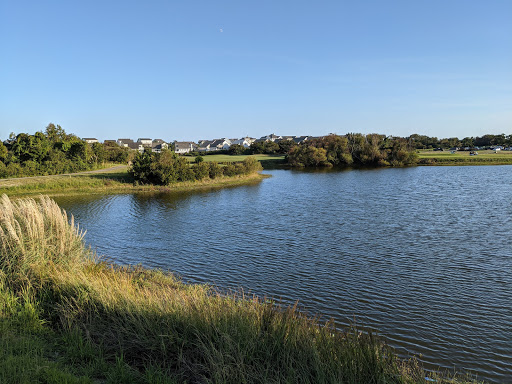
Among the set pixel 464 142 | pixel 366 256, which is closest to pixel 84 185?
pixel 366 256

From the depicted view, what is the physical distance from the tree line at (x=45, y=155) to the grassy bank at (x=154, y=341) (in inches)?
1945

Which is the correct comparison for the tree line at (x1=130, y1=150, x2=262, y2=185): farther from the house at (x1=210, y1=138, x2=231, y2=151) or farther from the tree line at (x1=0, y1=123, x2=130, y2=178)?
the house at (x1=210, y1=138, x2=231, y2=151)

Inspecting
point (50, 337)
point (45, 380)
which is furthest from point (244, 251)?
point (45, 380)

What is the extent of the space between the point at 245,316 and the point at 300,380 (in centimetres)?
172

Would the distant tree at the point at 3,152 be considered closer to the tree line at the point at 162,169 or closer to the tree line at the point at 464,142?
the tree line at the point at 162,169

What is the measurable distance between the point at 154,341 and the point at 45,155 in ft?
186

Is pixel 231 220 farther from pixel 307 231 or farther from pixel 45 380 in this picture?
pixel 45 380

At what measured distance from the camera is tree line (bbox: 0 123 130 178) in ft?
164

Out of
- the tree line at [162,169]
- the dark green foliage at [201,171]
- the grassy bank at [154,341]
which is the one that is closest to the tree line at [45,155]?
the tree line at [162,169]

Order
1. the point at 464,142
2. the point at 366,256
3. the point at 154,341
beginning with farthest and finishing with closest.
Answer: the point at 464,142 → the point at 366,256 → the point at 154,341

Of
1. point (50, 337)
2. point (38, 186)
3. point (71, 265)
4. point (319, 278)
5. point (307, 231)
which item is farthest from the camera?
point (38, 186)

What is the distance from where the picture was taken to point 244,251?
18.0 meters

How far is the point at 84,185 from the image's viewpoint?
45.0 m

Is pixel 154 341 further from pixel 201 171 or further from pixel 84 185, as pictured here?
pixel 201 171
